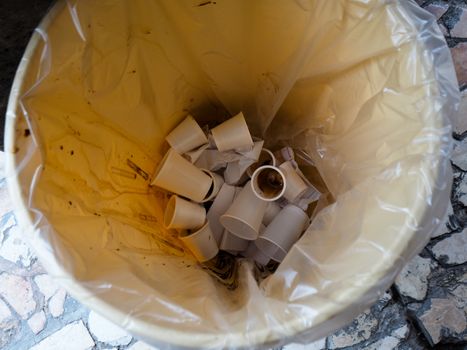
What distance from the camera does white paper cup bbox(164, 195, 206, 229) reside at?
650 millimetres

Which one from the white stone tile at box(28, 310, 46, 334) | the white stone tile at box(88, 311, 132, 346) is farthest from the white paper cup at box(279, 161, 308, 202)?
the white stone tile at box(28, 310, 46, 334)

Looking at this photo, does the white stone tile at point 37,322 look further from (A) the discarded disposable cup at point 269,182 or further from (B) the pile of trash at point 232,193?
(A) the discarded disposable cup at point 269,182

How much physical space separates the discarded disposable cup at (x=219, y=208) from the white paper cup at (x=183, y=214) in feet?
0.10

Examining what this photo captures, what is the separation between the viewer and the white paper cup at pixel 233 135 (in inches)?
27.2

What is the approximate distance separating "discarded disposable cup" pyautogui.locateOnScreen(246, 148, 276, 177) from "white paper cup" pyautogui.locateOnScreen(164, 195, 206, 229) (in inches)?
4.2

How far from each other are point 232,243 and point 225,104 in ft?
0.73

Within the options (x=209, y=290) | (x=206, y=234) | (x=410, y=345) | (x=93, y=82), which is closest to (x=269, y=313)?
(x=209, y=290)

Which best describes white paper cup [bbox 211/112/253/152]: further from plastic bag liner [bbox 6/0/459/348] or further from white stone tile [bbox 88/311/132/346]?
white stone tile [bbox 88/311/132/346]

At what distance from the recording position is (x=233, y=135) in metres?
0.70

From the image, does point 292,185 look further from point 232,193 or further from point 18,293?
point 18,293

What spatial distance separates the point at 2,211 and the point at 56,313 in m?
0.23

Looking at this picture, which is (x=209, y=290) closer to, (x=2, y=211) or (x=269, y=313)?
(x=269, y=313)

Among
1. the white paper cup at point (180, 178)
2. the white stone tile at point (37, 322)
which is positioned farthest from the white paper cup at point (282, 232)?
the white stone tile at point (37, 322)

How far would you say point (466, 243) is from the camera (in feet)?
2.71
